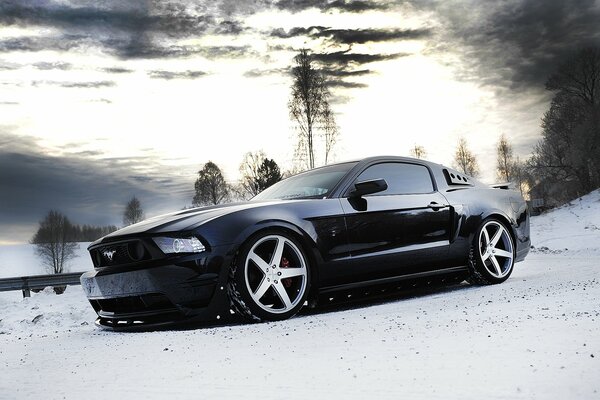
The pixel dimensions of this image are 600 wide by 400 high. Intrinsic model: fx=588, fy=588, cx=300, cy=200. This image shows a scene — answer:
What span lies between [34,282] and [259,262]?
1041cm

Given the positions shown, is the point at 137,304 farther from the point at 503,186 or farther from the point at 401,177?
the point at 503,186

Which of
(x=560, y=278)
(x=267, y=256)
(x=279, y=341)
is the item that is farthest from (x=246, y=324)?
(x=560, y=278)

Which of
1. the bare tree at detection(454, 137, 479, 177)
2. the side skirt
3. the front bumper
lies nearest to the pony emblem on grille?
the front bumper

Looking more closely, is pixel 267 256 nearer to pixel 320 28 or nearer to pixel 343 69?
pixel 320 28

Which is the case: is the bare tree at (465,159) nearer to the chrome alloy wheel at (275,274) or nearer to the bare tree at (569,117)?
the bare tree at (569,117)

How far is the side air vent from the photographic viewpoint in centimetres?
629

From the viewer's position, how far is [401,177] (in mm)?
5836

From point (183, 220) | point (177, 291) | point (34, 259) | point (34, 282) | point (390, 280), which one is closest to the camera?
point (177, 291)

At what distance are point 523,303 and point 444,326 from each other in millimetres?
1110

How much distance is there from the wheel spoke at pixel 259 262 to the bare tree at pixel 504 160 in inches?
2731

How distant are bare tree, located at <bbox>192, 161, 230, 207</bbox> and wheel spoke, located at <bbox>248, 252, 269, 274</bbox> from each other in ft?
146

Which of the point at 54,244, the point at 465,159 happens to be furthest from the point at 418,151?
the point at 54,244

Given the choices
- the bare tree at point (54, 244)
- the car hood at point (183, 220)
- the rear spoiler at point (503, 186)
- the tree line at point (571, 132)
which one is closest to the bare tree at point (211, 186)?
the bare tree at point (54, 244)

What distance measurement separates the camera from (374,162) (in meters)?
5.70
